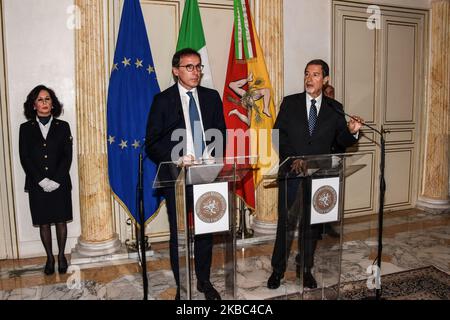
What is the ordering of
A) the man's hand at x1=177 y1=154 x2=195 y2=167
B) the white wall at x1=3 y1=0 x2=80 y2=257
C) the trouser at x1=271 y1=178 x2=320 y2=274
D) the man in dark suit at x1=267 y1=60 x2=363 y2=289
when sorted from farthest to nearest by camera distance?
the white wall at x1=3 y1=0 x2=80 y2=257, the man in dark suit at x1=267 y1=60 x2=363 y2=289, the trouser at x1=271 y1=178 x2=320 y2=274, the man's hand at x1=177 y1=154 x2=195 y2=167

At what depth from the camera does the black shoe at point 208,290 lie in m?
2.36

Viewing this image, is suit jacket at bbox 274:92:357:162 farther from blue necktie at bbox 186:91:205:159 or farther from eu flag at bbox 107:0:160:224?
eu flag at bbox 107:0:160:224

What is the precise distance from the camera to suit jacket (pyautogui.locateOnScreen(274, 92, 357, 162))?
288 centimetres

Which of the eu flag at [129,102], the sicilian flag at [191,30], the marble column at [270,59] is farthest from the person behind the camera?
the marble column at [270,59]

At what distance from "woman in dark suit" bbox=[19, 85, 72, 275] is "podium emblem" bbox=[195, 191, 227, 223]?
1689mm

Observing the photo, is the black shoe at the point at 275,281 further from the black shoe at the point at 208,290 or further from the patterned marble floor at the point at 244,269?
the black shoe at the point at 208,290

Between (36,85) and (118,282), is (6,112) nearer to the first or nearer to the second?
(36,85)

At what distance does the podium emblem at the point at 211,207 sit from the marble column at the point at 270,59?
1982mm

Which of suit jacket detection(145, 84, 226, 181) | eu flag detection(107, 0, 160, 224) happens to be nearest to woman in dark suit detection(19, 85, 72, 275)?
eu flag detection(107, 0, 160, 224)

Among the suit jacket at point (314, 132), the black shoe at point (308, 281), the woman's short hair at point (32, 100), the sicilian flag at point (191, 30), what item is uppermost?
the sicilian flag at point (191, 30)

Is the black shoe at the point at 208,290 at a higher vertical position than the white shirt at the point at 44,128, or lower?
lower

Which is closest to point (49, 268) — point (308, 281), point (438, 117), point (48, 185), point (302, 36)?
point (48, 185)

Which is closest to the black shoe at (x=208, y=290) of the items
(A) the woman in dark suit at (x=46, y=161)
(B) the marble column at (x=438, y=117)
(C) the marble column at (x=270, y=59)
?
(A) the woman in dark suit at (x=46, y=161)

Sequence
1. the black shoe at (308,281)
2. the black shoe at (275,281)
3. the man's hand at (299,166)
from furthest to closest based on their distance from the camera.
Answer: the black shoe at (275,281), the black shoe at (308,281), the man's hand at (299,166)
